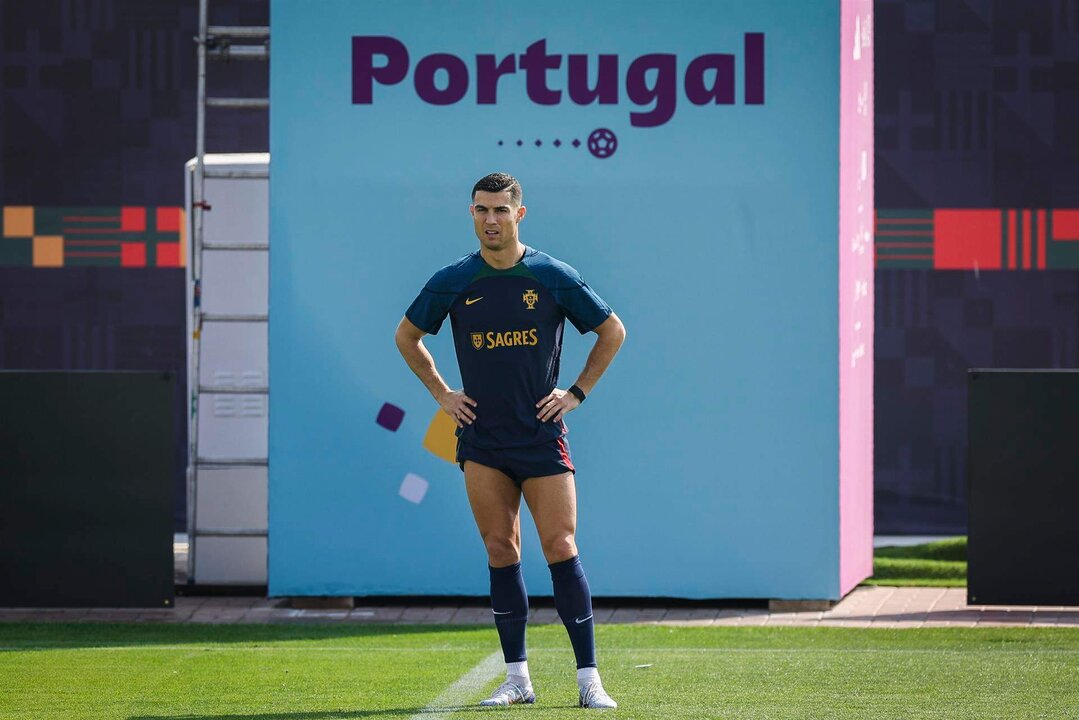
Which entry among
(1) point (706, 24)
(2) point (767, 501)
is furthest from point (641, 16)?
(2) point (767, 501)

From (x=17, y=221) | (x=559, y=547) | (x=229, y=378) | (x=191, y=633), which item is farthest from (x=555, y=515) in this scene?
(x=17, y=221)

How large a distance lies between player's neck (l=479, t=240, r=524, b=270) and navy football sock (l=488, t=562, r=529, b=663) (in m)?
0.89

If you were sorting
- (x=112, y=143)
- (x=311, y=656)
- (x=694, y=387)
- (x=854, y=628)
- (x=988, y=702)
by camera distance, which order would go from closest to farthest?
(x=988, y=702), (x=311, y=656), (x=854, y=628), (x=694, y=387), (x=112, y=143)

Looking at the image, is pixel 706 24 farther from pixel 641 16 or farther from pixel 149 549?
pixel 149 549

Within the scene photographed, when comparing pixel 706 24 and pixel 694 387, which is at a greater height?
pixel 706 24

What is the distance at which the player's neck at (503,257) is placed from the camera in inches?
211

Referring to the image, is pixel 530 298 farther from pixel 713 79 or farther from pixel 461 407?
pixel 713 79

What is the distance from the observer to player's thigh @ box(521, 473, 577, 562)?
5285 millimetres

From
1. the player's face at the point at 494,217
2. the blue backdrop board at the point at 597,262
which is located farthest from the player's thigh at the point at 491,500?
the blue backdrop board at the point at 597,262

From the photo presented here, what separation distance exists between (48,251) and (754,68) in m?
5.09

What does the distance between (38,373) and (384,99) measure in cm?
192

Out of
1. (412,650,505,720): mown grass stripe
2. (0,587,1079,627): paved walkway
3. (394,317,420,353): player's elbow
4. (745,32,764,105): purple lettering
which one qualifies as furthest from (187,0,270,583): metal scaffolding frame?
(394,317,420,353): player's elbow

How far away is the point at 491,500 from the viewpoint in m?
5.35

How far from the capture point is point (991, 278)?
11.0 m
